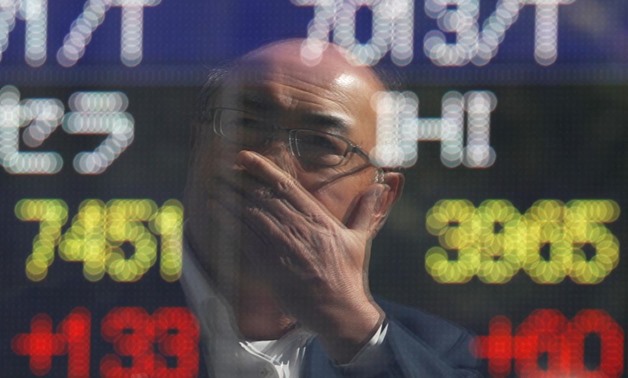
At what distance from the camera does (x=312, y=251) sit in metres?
2.07

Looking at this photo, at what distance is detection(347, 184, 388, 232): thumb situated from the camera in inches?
81.8

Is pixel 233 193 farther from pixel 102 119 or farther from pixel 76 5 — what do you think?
pixel 76 5

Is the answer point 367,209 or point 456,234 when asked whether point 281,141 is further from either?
point 456,234

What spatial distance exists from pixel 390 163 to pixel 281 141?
20 centimetres

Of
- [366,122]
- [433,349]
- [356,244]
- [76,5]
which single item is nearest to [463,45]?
[366,122]

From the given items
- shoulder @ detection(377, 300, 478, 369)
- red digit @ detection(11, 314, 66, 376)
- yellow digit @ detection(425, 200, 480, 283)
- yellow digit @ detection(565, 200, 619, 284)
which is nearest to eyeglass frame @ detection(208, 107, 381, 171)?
yellow digit @ detection(425, 200, 480, 283)

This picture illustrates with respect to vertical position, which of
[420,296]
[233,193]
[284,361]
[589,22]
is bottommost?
[284,361]

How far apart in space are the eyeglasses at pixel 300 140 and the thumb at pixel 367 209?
0.05m

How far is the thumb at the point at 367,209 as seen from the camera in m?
2.08

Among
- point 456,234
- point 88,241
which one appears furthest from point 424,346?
point 88,241

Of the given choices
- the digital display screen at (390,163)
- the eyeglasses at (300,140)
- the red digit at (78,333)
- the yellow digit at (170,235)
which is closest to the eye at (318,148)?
the eyeglasses at (300,140)

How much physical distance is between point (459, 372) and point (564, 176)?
0.40 metres

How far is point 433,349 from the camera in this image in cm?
212

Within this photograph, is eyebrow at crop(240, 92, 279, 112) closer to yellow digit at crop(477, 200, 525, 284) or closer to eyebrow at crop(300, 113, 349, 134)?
eyebrow at crop(300, 113, 349, 134)
